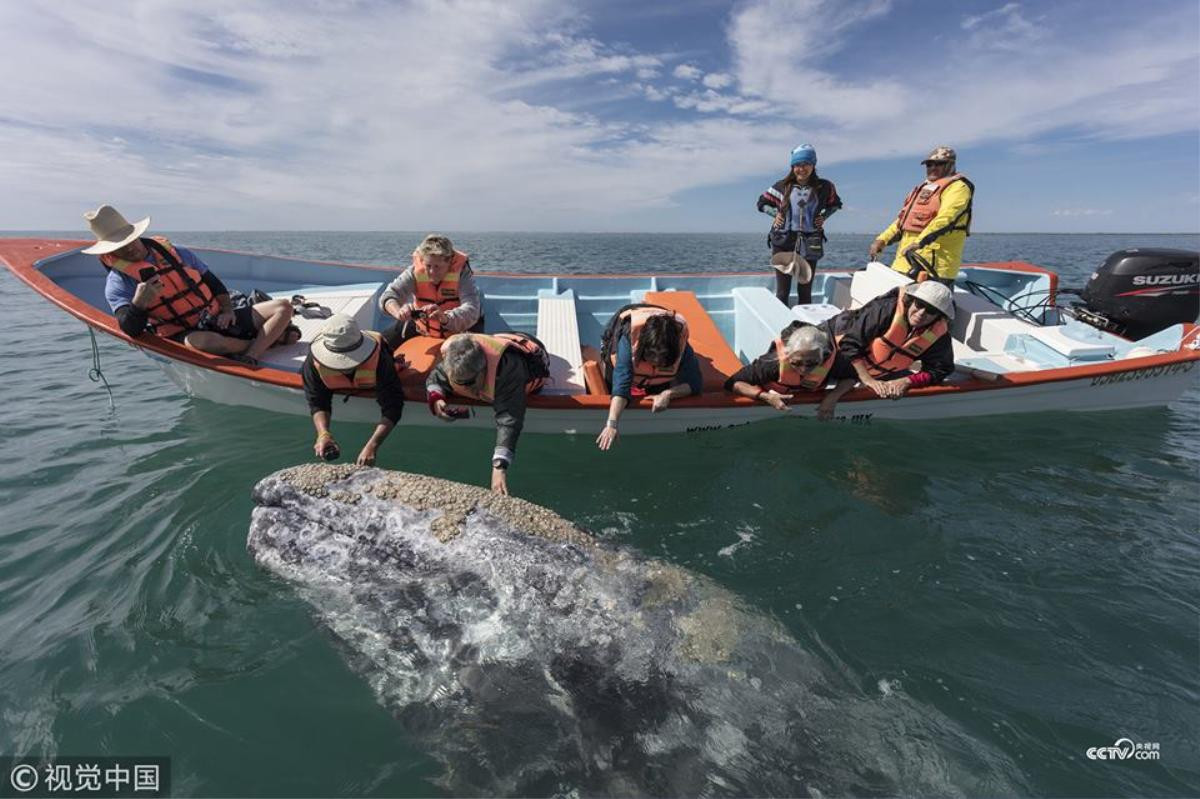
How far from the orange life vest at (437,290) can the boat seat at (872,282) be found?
20.0ft

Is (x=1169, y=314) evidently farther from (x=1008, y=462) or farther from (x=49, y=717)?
(x=49, y=717)

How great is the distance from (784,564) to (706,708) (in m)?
1.98

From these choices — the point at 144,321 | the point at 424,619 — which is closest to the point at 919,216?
the point at 424,619

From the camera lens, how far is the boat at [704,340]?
6172 mm

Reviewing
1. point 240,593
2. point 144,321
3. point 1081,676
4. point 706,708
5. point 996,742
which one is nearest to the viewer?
point 706,708

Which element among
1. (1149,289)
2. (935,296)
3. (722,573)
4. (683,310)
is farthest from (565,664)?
(1149,289)

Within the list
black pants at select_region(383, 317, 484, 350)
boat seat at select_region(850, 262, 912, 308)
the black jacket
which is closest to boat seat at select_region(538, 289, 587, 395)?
black pants at select_region(383, 317, 484, 350)

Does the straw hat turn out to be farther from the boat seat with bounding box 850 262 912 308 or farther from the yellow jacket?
the yellow jacket

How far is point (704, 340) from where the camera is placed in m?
7.66

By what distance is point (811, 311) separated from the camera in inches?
336

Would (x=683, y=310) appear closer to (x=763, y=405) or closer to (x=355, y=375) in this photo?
(x=763, y=405)

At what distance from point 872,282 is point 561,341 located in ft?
17.8

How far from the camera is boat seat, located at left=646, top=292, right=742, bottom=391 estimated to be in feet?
22.2

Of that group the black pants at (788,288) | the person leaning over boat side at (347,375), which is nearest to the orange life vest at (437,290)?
the person leaning over boat side at (347,375)
